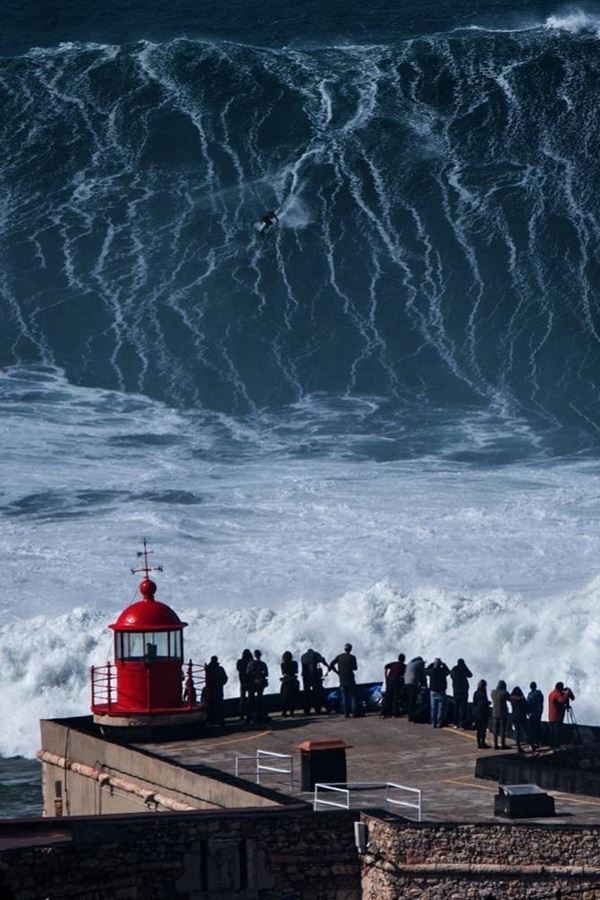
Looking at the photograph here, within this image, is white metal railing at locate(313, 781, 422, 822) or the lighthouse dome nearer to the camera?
white metal railing at locate(313, 781, 422, 822)

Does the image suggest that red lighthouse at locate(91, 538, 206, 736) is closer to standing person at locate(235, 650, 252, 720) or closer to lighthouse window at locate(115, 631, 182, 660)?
lighthouse window at locate(115, 631, 182, 660)

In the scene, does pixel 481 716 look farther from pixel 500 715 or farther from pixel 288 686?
pixel 288 686

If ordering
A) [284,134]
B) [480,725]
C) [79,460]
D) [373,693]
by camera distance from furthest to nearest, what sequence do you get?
[284,134] → [79,460] → [373,693] → [480,725]

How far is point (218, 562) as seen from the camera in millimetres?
62969

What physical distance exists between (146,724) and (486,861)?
856 centimetres

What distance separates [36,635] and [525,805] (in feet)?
84.4

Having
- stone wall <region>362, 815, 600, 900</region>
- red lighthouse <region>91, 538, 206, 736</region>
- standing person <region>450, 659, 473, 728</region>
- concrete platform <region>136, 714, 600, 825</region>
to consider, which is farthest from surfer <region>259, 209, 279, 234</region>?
stone wall <region>362, 815, 600, 900</region>

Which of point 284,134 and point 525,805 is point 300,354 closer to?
point 284,134

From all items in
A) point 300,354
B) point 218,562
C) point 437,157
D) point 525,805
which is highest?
point 437,157

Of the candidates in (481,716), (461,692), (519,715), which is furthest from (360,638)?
(519,715)

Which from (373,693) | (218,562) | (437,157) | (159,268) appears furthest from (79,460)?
(373,693)

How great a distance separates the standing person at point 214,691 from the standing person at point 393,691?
7.69ft

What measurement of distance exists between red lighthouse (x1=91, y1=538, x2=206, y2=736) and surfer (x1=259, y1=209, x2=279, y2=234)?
5245cm

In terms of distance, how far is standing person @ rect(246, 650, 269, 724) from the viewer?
38969mm
